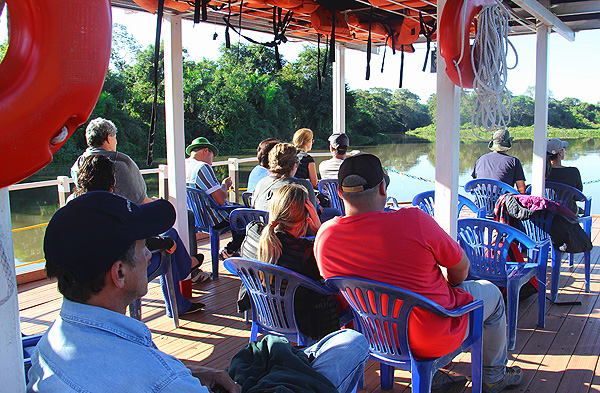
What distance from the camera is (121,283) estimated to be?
1.04 metres

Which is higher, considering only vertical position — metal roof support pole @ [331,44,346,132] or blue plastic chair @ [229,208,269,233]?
metal roof support pole @ [331,44,346,132]

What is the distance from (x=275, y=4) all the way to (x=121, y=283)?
286 cm

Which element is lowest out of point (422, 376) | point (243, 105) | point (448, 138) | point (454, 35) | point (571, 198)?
point (422, 376)

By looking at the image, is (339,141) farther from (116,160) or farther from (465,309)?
(465,309)

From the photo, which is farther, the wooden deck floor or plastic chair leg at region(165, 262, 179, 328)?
plastic chair leg at region(165, 262, 179, 328)

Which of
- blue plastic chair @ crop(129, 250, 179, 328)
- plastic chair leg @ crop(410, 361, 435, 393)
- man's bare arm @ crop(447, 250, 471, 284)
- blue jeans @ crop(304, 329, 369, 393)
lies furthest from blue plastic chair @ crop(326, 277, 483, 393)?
blue plastic chair @ crop(129, 250, 179, 328)

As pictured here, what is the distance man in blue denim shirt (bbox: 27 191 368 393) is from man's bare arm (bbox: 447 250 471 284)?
1.18 meters

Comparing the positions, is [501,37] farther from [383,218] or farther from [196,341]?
[196,341]

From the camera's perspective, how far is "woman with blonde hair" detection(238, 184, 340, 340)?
6.51 ft

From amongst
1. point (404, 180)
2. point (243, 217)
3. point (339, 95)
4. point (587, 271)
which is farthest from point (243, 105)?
point (587, 271)

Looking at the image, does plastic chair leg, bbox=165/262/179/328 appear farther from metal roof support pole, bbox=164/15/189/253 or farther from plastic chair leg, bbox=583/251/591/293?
plastic chair leg, bbox=583/251/591/293

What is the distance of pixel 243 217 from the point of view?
3.20m

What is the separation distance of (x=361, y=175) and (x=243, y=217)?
151cm

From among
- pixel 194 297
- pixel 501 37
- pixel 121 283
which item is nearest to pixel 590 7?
pixel 501 37
